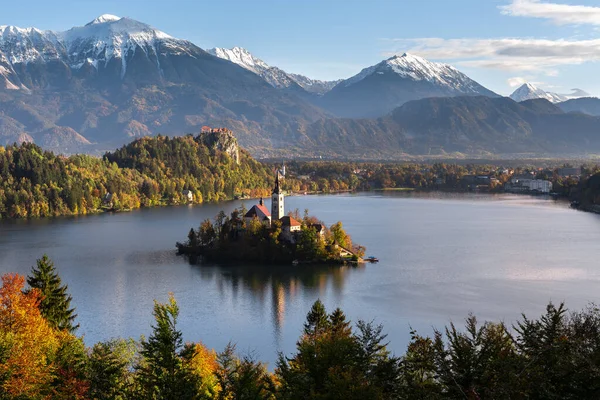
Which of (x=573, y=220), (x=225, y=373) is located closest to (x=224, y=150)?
(x=573, y=220)

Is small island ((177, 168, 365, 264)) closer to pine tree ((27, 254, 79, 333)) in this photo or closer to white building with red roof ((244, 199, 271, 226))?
white building with red roof ((244, 199, 271, 226))

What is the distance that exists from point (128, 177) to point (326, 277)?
45.8 metres

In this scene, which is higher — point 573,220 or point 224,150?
point 224,150

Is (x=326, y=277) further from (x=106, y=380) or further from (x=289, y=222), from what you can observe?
(x=106, y=380)

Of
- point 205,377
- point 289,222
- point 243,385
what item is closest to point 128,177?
point 289,222

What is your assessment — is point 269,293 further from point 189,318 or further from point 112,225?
point 112,225

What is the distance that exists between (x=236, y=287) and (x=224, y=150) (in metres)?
62.1

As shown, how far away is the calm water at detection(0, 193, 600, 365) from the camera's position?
22844 millimetres

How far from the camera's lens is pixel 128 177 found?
236ft

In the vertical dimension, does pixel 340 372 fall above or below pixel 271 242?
above

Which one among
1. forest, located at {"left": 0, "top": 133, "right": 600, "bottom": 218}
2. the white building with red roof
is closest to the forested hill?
forest, located at {"left": 0, "top": 133, "right": 600, "bottom": 218}

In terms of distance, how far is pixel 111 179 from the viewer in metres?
68.7

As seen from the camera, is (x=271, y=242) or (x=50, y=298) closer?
(x=50, y=298)

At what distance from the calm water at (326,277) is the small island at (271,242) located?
117 centimetres
